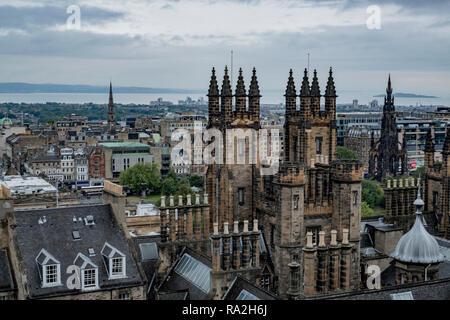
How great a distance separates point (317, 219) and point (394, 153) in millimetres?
109489

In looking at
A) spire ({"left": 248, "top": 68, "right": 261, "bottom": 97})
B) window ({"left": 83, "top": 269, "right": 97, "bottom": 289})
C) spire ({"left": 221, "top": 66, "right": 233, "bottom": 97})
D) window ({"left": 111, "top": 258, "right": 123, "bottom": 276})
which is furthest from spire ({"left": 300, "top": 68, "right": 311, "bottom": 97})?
window ({"left": 83, "top": 269, "right": 97, "bottom": 289})

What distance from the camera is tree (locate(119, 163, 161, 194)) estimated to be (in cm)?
14850

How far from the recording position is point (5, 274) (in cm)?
3300

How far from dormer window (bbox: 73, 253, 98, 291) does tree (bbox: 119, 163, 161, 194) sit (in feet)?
380

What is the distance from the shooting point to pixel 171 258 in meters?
35.6

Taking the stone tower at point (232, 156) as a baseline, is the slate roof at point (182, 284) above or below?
below

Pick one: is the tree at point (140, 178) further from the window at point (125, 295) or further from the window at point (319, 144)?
the window at point (125, 295)

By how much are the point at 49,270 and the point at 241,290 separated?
405 inches

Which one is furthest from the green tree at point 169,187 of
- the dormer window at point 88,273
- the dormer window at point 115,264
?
the dormer window at point 88,273

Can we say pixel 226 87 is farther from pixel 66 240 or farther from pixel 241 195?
pixel 66 240

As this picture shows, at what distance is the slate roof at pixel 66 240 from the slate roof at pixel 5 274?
5.28 feet

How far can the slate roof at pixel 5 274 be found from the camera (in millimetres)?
32438

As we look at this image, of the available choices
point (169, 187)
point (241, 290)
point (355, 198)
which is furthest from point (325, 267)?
point (169, 187)
